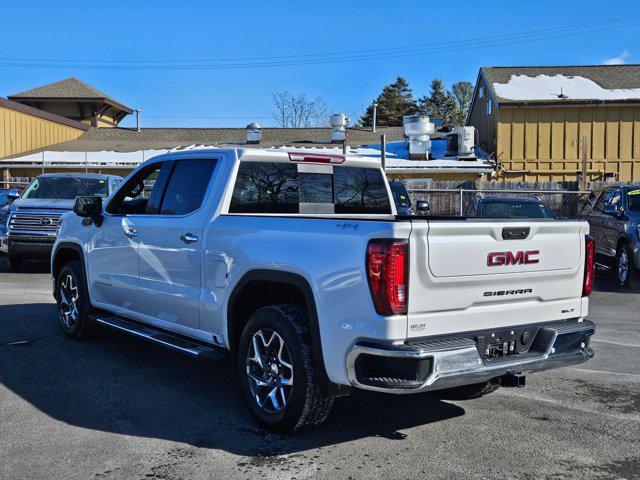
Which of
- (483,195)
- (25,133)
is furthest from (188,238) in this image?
(25,133)

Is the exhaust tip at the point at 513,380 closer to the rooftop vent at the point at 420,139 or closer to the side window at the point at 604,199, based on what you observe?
the side window at the point at 604,199

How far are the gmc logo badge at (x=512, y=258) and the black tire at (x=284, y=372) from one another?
1234 mm

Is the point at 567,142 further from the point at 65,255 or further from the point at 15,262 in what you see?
the point at 65,255

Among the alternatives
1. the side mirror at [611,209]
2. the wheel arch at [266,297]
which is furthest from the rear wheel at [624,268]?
the wheel arch at [266,297]

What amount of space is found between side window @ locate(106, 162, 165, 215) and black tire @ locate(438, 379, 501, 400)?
117 inches

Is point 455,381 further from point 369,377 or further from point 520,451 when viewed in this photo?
point 520,451

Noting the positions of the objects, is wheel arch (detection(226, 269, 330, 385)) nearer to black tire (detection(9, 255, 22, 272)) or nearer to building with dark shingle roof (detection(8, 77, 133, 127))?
black tire (detection(9, 255, 22, 272))

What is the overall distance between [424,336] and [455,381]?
313mm

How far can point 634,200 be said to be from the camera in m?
12.5

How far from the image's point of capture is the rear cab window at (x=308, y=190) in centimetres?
537

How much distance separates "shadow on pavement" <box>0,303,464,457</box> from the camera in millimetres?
4555

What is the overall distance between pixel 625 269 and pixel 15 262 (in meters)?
11.6

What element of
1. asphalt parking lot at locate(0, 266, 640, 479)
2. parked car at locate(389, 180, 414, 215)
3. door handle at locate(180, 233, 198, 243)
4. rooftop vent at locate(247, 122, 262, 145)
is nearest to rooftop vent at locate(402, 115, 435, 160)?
rooftop vent at locate(247, 122, 262, 145)

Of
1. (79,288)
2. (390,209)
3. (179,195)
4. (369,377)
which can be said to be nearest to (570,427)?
(369,377)
